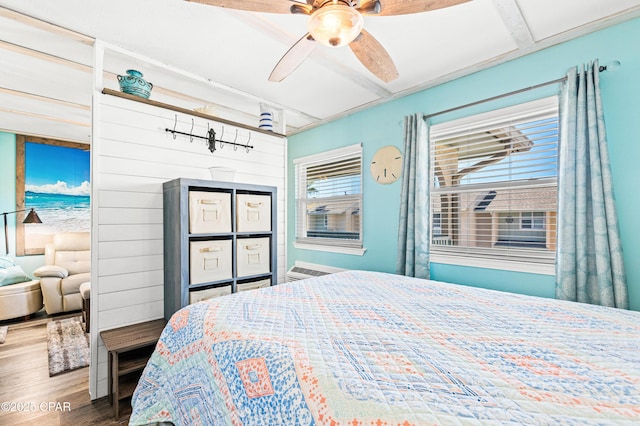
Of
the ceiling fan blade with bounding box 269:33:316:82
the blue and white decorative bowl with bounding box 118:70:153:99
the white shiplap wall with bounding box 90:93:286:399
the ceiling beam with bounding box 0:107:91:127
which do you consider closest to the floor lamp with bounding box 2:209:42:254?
the ceiling beam with bounding box 0:107:91:127

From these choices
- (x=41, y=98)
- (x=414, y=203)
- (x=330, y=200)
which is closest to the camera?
(x=414, y=203)

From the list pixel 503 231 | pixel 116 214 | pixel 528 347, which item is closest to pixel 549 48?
pixel 503 231

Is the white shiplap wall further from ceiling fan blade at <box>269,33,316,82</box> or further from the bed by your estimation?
ceiling fan blade at <box>269,33,316,82</box>

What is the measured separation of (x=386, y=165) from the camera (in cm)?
302

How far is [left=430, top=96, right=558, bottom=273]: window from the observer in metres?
2.12

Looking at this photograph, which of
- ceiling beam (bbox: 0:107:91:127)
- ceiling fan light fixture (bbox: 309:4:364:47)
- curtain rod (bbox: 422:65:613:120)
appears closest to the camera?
ceiling fan light fixture (bbox: 309:4:364:47)

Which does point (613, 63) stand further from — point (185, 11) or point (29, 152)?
point (29, 152)


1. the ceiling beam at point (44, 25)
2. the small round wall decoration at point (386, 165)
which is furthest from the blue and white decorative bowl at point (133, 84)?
the small round wall decoration at point (386, 165)

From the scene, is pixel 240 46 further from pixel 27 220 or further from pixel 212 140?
pixel 27 220

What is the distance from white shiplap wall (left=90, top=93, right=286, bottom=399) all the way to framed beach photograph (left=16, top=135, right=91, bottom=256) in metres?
3.21

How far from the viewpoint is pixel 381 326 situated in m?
1.21

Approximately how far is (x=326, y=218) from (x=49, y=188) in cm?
407

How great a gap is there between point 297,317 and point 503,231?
190cm

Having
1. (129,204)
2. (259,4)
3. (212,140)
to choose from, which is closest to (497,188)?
(259,4)
